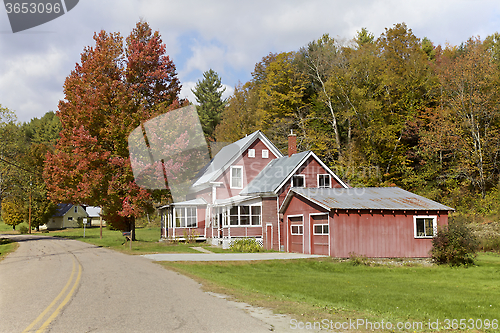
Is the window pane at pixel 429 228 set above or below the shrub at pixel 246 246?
above

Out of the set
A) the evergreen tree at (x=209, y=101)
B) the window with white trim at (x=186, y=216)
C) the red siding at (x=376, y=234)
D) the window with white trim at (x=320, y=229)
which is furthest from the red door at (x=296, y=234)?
the evergreen tree at (x=209, y=101)

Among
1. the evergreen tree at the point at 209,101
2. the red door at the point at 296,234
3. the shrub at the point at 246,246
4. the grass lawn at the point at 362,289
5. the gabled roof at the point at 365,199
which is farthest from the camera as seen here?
the evergreen tree at the point at 209,101

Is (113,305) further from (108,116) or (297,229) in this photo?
(108,116)

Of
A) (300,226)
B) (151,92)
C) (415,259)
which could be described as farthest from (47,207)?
(415,259)

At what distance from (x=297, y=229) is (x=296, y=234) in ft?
1.21

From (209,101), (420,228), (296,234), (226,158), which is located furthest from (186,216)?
(209,101)

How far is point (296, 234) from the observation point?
30922 millimetres

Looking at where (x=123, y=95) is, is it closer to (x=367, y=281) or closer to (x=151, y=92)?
(x=151, y=92)

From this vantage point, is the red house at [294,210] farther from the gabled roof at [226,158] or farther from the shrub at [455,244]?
the shrub at [455,244]

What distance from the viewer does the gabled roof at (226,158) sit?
38.2m

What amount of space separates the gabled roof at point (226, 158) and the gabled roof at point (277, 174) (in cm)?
220

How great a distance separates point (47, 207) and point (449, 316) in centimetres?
7056

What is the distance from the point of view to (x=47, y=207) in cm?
7019

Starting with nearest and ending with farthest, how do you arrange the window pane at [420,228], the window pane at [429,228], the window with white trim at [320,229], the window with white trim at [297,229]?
1. the window with white trim at [320,229]
2. the window pane at [420,228]
3. the window pane at [429,228]
4. the window with white trim at [297,229]
